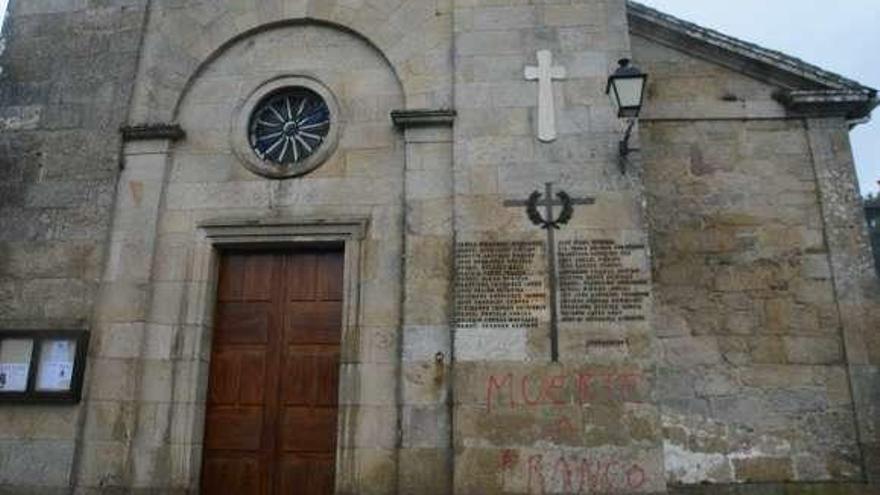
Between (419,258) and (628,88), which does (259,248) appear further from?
(628,88)

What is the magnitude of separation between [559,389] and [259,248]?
349cm

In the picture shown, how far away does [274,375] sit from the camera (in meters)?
7.24

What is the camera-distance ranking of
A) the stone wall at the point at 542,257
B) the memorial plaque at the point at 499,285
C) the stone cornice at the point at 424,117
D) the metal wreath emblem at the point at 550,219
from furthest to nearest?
1. the stone cornice at the point at 424,117
2. the metal wreath emblem at the point at 550,219
3. the memorial plaque at the point at 499,285
4. the stone wall at the point at 542,257

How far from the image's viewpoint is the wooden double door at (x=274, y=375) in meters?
7.00

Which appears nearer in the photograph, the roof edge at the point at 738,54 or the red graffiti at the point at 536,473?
the red graffiti at the point at 536,473

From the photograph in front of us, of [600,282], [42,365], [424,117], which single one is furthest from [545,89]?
[42,365]

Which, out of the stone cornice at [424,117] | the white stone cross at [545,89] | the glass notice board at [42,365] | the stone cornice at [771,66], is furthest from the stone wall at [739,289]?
the glass notice board at [42,365]

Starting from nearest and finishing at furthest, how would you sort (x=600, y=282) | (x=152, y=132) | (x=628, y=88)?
1. (x=628, y=88)
2. (x=600, y=282)
3. (x=152, y=132)

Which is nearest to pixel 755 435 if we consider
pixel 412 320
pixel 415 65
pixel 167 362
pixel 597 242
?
pixel 597 242

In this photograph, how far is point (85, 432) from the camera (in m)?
7.12

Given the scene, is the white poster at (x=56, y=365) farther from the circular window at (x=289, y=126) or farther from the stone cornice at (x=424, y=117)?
the stone cornice at (x=424, y=117)

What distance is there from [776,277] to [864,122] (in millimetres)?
2420

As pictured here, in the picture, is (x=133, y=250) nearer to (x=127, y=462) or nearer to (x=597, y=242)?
(x=127, y=462)

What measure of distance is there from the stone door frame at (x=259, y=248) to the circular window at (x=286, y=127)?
25.0 inches
